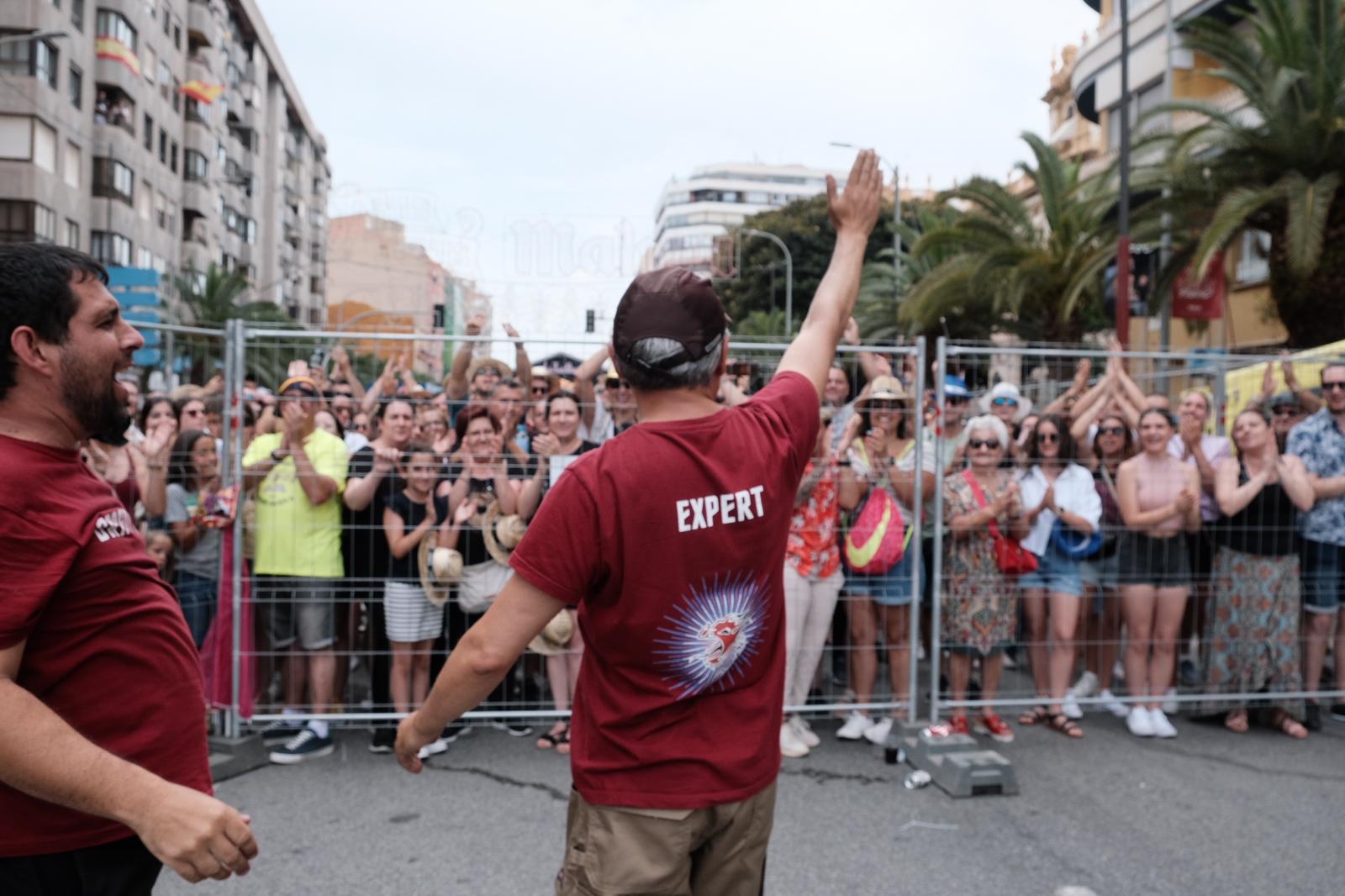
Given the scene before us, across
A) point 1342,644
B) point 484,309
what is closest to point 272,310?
point 484,309

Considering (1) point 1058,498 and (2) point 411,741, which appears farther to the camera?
(1) point 1058,498

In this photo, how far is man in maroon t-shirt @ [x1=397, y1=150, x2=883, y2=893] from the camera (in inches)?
82.4

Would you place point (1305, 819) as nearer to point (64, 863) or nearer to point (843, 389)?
point (843, 389)

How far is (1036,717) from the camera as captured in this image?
651 cm

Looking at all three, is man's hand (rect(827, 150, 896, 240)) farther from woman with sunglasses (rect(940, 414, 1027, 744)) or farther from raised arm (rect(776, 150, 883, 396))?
woman with sunglasses (rect(940, 414, 1027, 744))

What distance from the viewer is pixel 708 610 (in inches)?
85.3

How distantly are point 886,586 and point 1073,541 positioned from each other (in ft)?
4.16

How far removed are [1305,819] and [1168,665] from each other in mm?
1607

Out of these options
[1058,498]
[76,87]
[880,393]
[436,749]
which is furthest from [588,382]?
[76,87]

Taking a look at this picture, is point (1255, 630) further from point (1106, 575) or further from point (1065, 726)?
point (1065, 726)

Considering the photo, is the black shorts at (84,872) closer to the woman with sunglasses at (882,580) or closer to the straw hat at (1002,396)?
the woman with sunglasses at (882,580)

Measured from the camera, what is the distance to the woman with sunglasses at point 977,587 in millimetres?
6117

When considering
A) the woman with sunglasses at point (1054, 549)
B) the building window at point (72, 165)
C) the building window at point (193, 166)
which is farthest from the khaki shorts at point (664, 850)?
the building window at point (193, 166)

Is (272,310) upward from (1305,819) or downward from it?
upward
